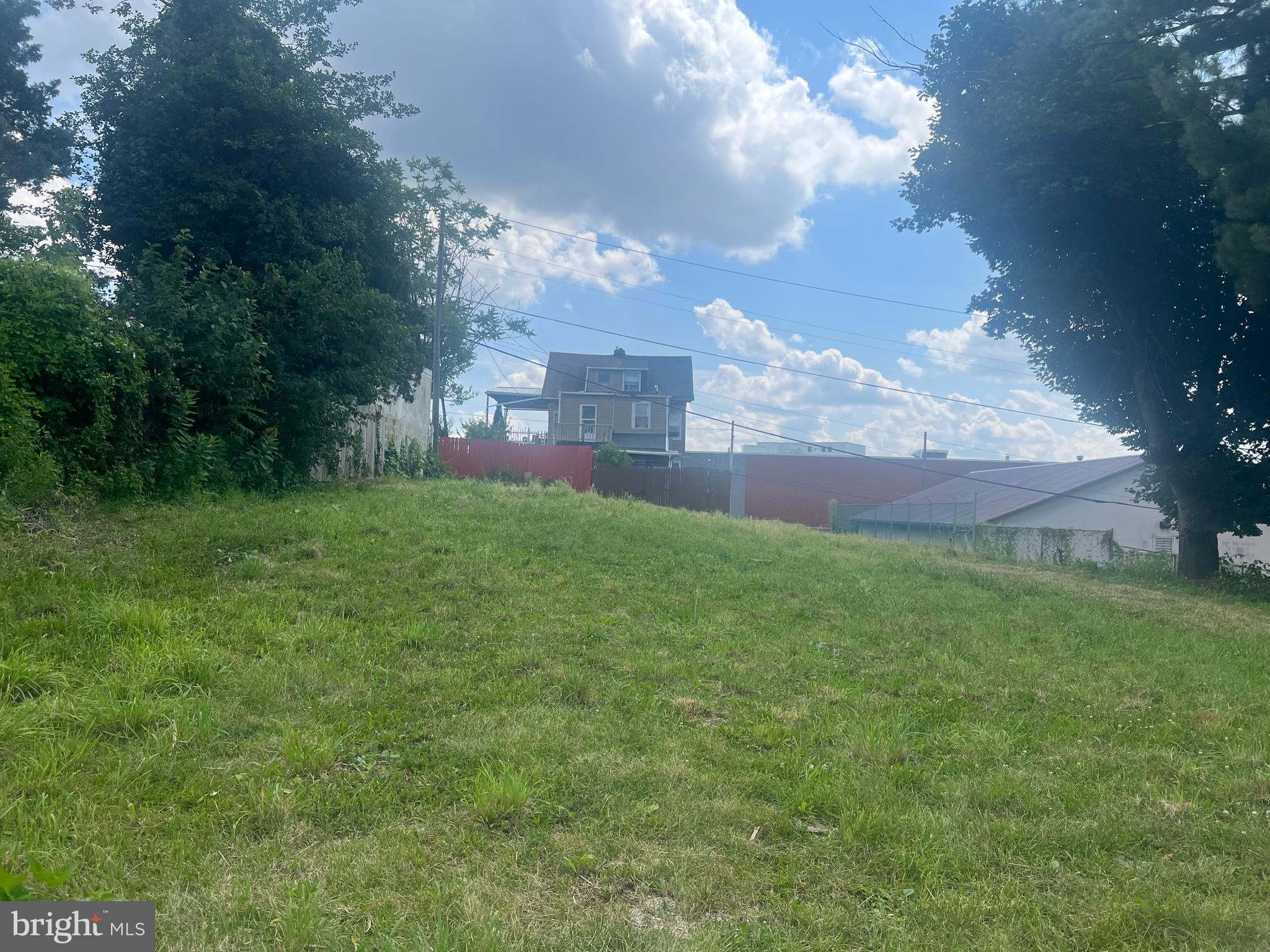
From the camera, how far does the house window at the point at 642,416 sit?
3944cm

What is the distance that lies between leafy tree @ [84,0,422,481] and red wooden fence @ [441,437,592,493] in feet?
39.5

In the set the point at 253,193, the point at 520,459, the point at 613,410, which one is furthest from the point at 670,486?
the point at 253,193

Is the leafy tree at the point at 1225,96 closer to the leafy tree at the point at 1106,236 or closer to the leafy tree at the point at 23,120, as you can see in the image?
the leafy tree at the point at 1106,236

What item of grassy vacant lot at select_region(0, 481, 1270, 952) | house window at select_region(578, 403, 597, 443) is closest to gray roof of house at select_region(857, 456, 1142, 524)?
house window at select_region(578, 403, 597, 443)

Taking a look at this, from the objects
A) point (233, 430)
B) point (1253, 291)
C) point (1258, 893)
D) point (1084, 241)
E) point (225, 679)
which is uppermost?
point (1084, 241)

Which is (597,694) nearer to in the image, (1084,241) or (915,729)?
(915,729)

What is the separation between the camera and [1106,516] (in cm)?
2780

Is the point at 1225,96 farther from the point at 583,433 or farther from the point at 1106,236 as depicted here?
the point at 583,433

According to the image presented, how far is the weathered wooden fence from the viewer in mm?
26094

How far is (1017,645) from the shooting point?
301 inches

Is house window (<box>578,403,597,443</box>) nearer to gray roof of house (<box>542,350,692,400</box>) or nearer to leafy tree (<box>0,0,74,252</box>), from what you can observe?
gray roof of house (<box>542,350,692,400</box>)

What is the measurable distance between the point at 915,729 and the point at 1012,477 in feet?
109

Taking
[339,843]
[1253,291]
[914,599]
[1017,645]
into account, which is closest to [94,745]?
[339,843]

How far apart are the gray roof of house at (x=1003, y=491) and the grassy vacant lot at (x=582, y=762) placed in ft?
66.4
